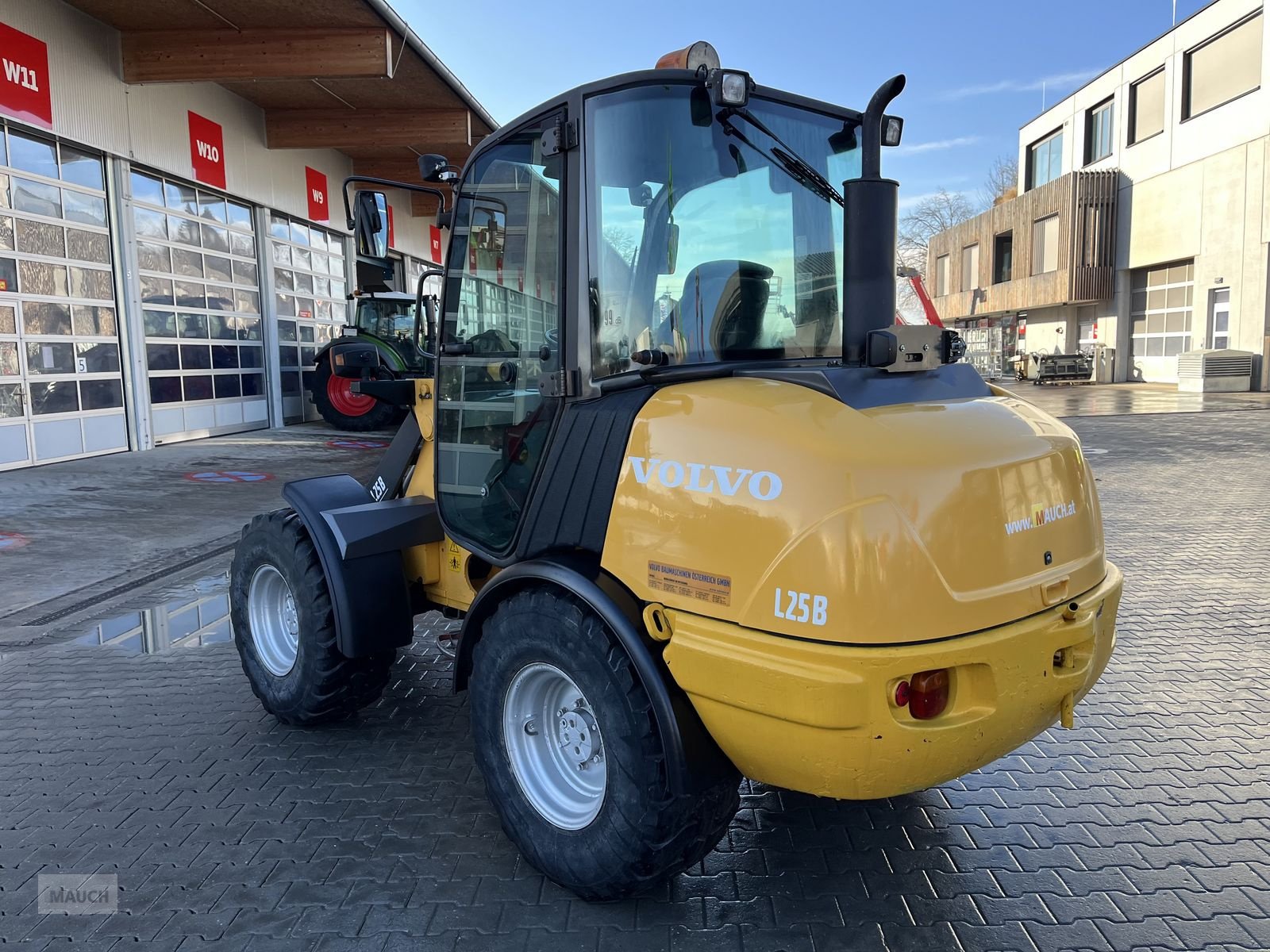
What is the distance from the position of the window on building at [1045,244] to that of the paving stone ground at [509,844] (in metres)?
33.0

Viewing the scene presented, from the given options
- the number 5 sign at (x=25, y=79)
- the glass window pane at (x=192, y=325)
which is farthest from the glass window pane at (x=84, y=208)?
the glass window pane at (x=192, y=325)

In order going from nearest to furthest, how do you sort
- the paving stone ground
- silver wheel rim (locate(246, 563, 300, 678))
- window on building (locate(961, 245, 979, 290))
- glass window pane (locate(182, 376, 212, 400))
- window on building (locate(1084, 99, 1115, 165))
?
the paving stone ground, silver wheel rim (locate(246, 563, 300, 678)), glass window pane (locate(182, 376, 212, 400)), window on building (locate(1084, 99, 1115, 165)), window on building (locate(961, 245, 979, 290))

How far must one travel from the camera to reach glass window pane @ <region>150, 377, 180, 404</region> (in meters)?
13.7

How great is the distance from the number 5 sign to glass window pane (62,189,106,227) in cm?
98

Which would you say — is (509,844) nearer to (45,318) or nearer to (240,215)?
(45,318)

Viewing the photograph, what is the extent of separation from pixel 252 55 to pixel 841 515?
529 inches

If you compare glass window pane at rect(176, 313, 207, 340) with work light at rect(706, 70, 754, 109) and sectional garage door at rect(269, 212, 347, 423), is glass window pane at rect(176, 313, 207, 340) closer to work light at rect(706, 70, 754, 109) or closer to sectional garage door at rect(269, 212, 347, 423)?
sectional garage door at rect(269, 212, 347, 423)

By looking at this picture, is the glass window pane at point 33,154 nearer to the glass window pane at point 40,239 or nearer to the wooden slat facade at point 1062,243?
the glass window pane at point 40,239

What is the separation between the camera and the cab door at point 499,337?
9.75 ft

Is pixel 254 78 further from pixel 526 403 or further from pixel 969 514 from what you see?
pixel 969 514

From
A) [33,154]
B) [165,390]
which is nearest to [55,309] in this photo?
[33,154]

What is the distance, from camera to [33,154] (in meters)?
11.2

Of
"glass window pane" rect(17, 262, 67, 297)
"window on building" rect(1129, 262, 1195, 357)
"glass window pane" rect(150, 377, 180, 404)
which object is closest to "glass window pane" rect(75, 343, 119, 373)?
"glass window pane" rect(17, 262, 67, 297)

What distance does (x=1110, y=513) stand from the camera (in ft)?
28.8
